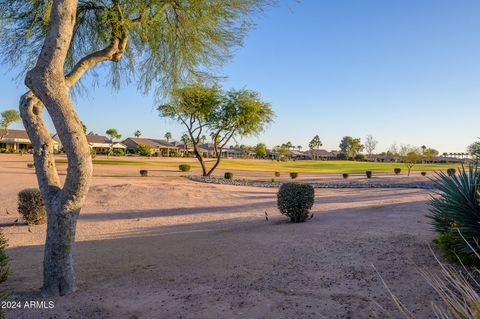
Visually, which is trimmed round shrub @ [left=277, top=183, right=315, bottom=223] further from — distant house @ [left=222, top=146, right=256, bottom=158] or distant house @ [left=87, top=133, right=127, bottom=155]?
distant house @ [left=222, top=146, right=256, bottom=158]

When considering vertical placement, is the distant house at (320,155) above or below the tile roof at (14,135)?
below

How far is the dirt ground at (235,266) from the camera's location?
4.82 m

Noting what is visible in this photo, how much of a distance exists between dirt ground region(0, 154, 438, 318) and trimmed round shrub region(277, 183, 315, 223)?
43 centimetres

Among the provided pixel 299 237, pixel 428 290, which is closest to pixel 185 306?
pixel 428 290

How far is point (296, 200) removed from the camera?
1220 cm

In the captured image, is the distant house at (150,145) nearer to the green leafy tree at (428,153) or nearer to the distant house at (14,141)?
the distant house at (14,141)

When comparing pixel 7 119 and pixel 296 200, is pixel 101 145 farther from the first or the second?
pixel 296 200

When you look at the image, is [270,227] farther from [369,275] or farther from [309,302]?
[309,302]

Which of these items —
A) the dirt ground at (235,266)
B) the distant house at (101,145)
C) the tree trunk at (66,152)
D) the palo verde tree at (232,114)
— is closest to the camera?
the dirt ground at (235,266)

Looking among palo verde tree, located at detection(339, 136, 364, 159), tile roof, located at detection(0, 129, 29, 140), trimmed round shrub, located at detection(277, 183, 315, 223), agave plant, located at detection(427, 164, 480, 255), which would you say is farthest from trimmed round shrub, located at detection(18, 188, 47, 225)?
palo verde tree, located at detection(339, 136, 364, 159)

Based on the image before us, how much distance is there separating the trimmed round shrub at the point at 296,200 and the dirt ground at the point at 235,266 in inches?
16.8

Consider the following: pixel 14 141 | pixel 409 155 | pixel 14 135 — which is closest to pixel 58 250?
pixel 409 155

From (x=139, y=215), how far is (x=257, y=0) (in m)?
10.6

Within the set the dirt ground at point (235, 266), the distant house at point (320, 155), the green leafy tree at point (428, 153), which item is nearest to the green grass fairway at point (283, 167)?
the green leafy tree at point (428, 153)
